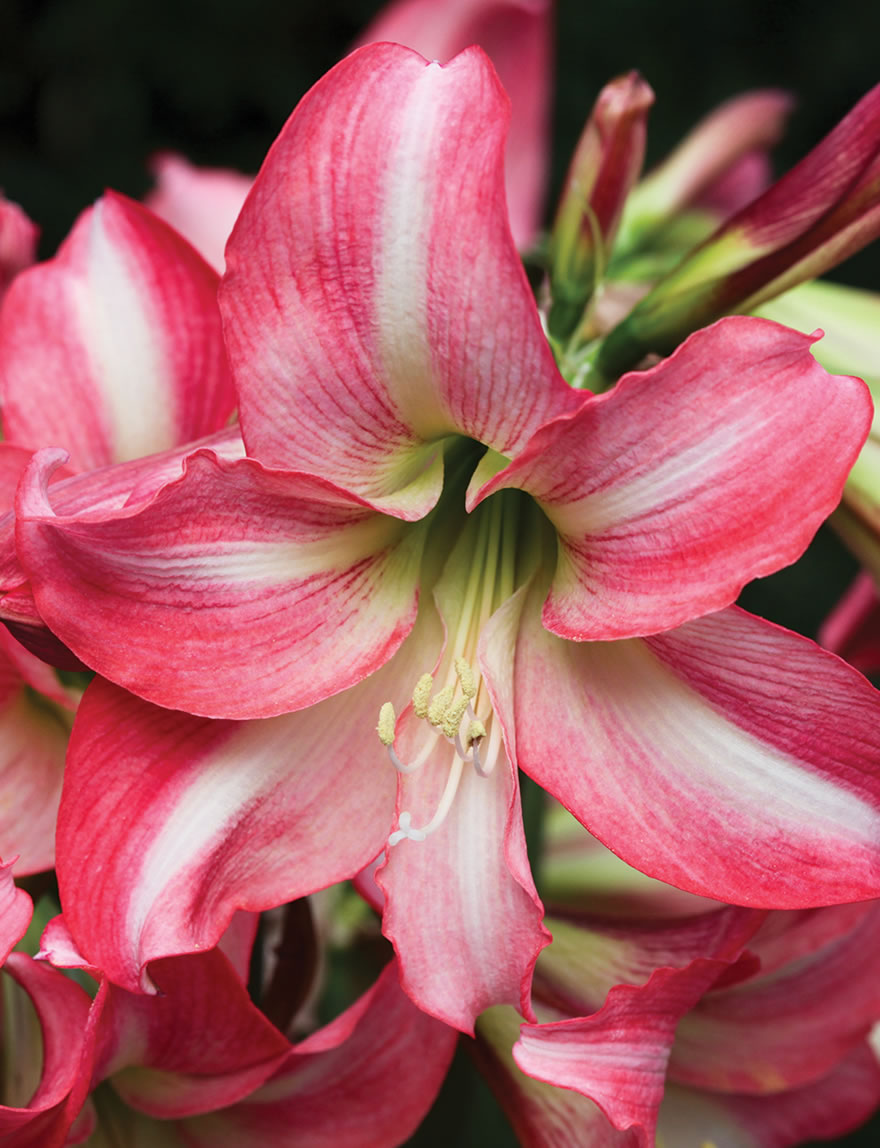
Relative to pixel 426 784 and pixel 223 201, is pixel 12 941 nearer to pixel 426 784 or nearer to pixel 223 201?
pixel 426 784

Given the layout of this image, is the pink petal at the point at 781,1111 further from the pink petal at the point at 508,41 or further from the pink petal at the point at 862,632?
the pink petal at the point at 508,41

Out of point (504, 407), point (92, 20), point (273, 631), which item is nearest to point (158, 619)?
point (273, 631)

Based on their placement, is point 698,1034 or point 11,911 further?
point 698,1034

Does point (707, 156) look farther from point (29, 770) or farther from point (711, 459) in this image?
point (29, 770)

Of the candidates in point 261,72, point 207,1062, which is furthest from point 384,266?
point 261,72

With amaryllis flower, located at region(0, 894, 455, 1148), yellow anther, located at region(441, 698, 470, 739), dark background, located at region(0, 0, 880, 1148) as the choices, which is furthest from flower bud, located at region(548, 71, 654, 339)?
dark background, located at region(0, 0, 880, 1148)
